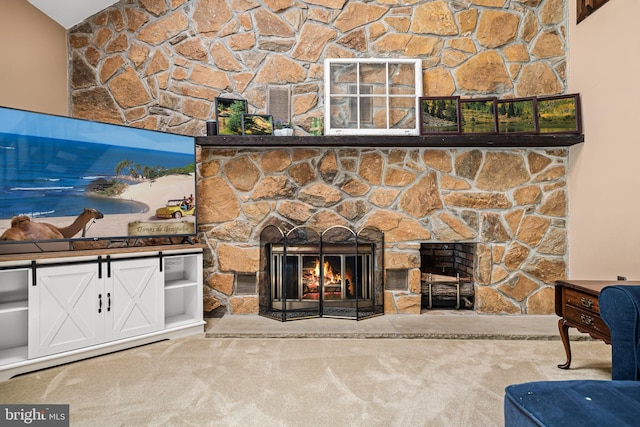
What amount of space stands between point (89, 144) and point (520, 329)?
3629 millimetres

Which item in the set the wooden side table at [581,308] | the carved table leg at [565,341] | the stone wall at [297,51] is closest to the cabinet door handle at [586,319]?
the wooden side table at [581,308]

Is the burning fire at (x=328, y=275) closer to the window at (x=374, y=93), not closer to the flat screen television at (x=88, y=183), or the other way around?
the flat screen television at (x=88, y=183)

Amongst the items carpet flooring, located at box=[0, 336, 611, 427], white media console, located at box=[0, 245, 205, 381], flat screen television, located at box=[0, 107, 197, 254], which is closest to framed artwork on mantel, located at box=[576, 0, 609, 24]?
carpet flooring, located at box=[0, 336, 611, 427]

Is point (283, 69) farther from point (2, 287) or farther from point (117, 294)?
point (2, 287)

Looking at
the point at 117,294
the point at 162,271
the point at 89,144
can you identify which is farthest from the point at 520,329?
the point at 89,144

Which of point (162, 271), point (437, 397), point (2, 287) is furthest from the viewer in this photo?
point (162, 271)

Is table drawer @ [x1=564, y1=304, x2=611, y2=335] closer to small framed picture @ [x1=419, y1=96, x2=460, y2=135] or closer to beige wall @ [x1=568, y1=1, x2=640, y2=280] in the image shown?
beige wall @ [x1=568, y1=1, x2=640, y2=280]

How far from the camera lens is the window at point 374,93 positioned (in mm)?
3295

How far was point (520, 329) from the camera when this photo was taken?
9.49 ft

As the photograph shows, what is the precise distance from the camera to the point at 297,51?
334 cm

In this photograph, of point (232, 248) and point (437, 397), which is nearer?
point (437, 397)

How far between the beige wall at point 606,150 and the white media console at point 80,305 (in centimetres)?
336

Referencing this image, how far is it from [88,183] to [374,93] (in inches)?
98.1

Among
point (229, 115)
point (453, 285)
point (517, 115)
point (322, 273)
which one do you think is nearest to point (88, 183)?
point (229, 115)
